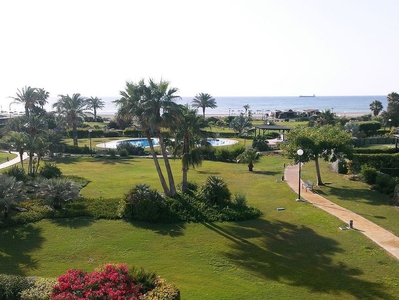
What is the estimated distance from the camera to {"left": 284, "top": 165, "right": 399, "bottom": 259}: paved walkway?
1841 cm

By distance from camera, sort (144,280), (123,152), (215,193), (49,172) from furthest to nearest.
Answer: (123,152) → (49,172) → (215,193) → (144,280)

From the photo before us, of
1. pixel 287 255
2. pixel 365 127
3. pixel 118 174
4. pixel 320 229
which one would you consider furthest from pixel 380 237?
pixel 365 127

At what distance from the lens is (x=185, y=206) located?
2362cm

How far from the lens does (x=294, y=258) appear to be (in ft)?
55.9

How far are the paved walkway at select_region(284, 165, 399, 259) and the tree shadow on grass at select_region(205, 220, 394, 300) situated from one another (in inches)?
92.1

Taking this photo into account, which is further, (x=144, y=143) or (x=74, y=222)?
(x=144, y=143)

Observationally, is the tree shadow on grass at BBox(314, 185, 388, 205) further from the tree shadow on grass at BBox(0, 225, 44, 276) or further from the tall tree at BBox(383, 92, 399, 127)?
the tall tree at BBox(383, 92, 399, 127)

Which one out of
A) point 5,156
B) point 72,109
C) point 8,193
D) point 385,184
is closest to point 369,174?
point 385,184

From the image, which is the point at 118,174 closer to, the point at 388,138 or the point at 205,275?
the point at 205,275

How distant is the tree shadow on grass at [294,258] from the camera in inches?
562

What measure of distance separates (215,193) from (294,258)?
8441mm

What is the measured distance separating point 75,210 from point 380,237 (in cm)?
1730

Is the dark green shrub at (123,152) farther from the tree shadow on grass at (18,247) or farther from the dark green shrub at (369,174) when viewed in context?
the dark green shrub at (369,174)

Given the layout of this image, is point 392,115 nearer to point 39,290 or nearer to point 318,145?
point 318,145
